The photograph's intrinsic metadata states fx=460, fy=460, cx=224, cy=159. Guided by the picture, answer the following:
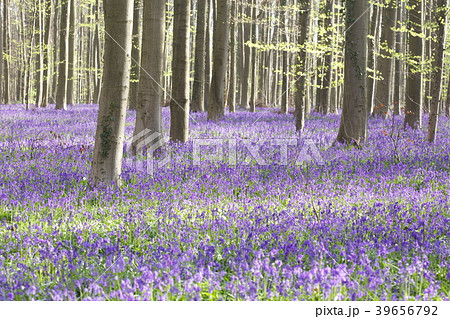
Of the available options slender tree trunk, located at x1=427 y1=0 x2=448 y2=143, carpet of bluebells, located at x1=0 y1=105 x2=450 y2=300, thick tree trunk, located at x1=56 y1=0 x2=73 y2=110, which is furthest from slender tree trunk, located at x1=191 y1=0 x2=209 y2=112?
slender tree trunk, located at x1=427 y1=0 x2=448 y2=143

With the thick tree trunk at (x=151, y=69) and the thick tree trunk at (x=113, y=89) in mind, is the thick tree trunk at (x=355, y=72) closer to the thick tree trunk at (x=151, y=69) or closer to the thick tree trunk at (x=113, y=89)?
the thick tree trunk at (x=151, y=69)

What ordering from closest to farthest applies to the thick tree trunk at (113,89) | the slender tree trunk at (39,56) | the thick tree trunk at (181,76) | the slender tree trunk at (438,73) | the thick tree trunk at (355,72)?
the thick tree trunk at (113,89), the slender tree trunk at (438,73), the thick tree trunk at (355,72), the thick tree trunk at (181,76), the slender tree trunk at (39,56)

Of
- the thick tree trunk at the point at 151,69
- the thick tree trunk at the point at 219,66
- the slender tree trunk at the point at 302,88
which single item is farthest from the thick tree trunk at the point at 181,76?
the thick tree trunk at the point at 219,66

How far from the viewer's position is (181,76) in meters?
10.6

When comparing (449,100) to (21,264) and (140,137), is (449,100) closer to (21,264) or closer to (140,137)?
(140,137)

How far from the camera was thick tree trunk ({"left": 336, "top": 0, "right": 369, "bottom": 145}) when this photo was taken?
1039cm

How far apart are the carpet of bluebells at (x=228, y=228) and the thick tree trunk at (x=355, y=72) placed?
4.68ft

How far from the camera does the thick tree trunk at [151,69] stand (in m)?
8.77

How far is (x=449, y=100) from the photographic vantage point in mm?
22812

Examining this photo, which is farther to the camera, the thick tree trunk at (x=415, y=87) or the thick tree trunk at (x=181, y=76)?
the thick tree trunk at (x=415, y=87)

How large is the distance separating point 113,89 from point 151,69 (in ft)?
9.04

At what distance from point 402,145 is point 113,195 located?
7.04 m

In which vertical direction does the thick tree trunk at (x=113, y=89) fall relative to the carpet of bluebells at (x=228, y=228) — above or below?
above

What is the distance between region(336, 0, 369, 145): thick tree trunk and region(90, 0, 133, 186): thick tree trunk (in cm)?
588
